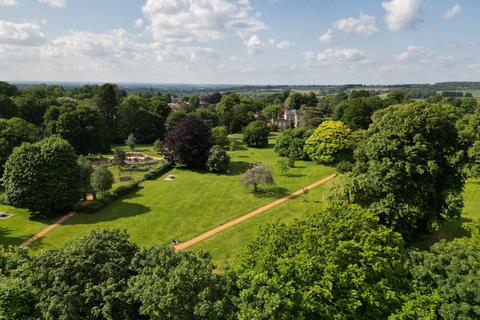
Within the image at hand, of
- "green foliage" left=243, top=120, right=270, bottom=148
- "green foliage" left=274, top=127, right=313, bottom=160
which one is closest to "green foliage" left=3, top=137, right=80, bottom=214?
"green foliage" left=274, top=127, right=313, bottom=160

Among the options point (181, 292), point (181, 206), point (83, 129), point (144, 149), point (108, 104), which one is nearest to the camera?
point (181, 292)

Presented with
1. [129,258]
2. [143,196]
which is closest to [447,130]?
[129,258]

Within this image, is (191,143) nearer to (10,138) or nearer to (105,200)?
(105,200)

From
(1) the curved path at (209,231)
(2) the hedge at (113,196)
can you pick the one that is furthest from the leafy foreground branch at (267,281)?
(2) the hedge at (113,196)

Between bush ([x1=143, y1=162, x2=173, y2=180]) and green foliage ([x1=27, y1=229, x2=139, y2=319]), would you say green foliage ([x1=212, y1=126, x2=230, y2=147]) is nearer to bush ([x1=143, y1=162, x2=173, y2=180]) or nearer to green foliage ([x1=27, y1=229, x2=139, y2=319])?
bush ([x1=143, y1=162, x2=173, y2=180])

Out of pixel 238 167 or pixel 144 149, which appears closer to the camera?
pixel 238 167

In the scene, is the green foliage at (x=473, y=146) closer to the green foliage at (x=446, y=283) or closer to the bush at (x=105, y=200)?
the green foliage at (x=446, y=283)

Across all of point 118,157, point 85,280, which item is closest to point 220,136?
point 118,157
